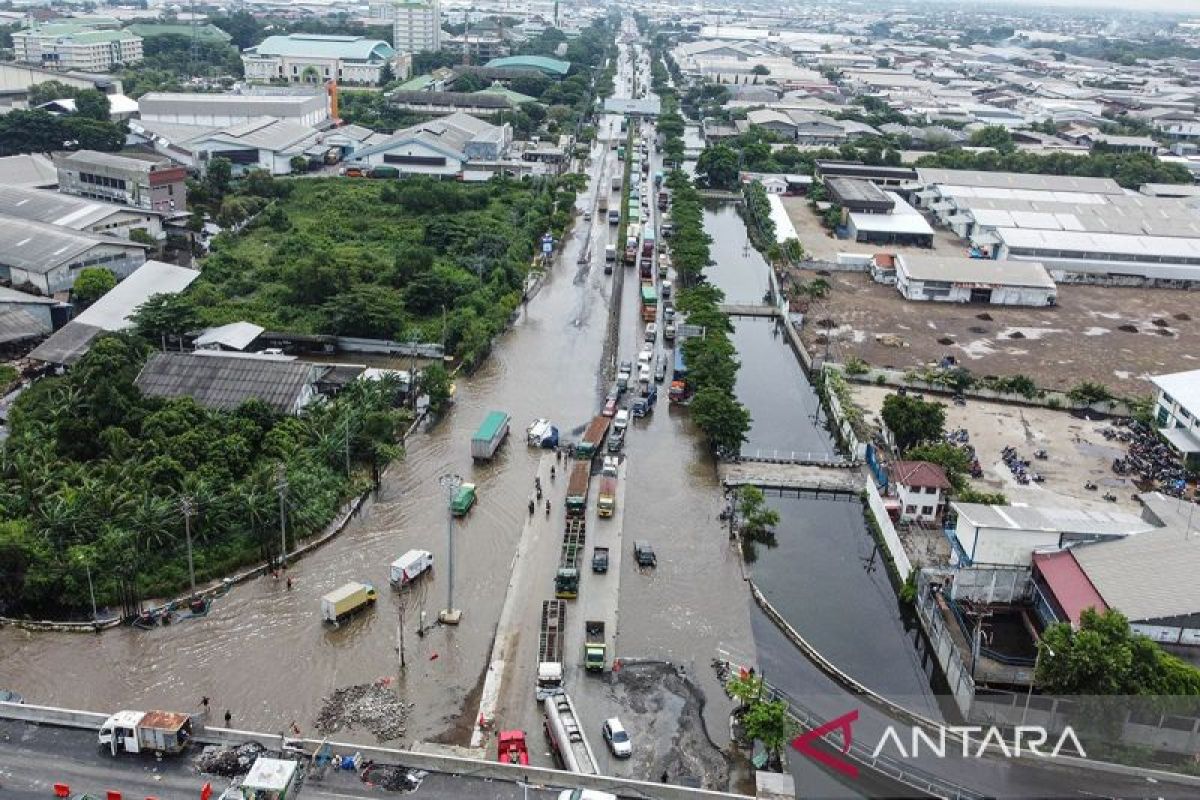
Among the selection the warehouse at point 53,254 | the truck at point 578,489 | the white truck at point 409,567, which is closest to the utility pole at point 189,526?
the white truck at point 409,567

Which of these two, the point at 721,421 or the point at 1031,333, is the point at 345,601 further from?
the point at 1031,333

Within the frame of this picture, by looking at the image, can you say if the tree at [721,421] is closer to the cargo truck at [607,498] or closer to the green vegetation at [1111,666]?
the cargo truck at [607,498]

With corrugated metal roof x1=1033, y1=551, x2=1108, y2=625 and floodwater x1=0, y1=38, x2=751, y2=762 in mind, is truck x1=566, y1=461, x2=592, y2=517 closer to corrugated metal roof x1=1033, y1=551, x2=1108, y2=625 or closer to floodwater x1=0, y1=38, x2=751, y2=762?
floodwater x1=0, y1=38, x2=751, y2=762

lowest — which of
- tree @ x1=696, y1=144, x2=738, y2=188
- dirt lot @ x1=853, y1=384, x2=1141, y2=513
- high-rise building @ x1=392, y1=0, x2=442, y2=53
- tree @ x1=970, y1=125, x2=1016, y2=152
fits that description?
dirt lot @ x1=853, y1=384, x2=1141, y2=513

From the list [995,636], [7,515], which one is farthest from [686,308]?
[7,515]

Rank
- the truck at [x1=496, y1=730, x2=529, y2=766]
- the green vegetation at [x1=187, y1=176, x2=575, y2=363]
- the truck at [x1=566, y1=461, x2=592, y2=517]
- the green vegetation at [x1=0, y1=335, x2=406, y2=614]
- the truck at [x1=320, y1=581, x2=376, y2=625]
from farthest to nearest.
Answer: the green vegetation at [x1=187, y1=176, x2=575, y2=363], the truck at [x1=566, y1=461, x2=592, y2=517], the green vegetation at [x1=0, y1=335, x2=406, y2=614], the truck at [x1=320, y1=581, x2=376, y2=625], the truck at [x1=496, y1=730, x2=529, y2=766]

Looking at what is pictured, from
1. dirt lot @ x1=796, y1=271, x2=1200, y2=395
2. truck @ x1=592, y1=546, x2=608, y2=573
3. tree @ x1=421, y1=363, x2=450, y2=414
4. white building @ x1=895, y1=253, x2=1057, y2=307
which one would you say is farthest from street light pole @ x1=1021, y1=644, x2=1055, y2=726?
white building @ x1=895, y1=253, x2=1057, y2=307

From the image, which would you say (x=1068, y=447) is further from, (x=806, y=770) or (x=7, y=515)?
(x=7, y=515)
